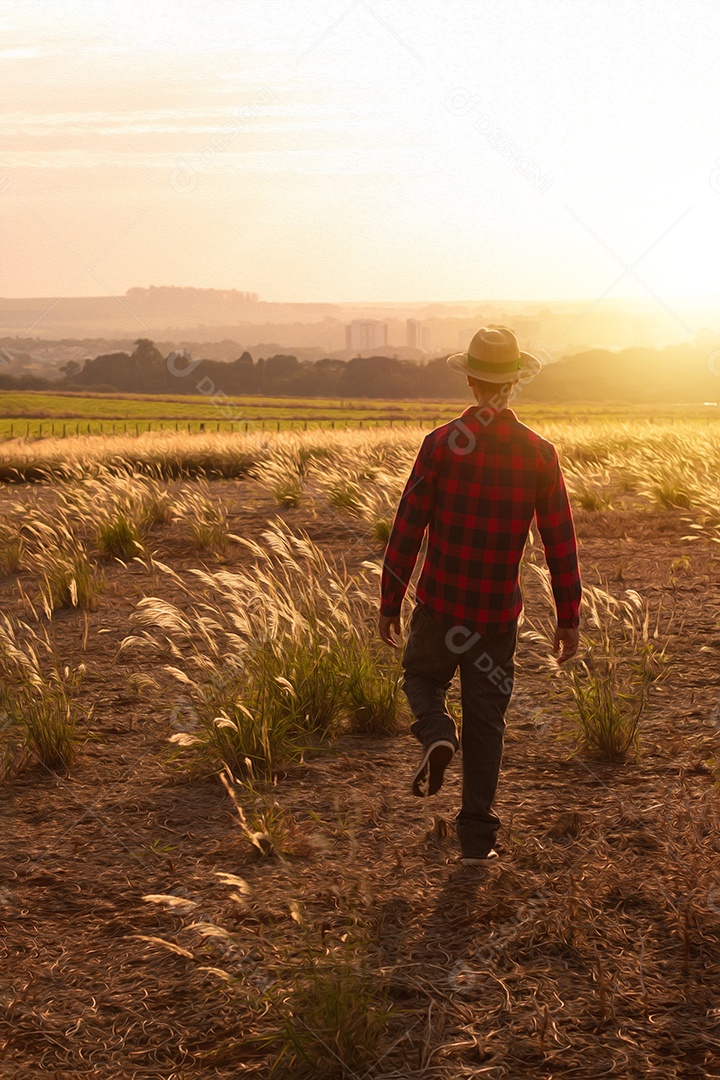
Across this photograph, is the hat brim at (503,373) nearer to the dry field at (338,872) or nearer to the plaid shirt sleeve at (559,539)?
the plaid shirt sleeve at (559,539)

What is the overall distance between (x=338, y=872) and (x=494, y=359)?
1776 millimetres

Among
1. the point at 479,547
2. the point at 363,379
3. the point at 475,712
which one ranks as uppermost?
the point at 363,379

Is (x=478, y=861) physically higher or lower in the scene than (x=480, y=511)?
lower

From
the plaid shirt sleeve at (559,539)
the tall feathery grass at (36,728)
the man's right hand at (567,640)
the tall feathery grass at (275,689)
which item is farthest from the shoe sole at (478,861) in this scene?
the tall feathery grass at (36,728)

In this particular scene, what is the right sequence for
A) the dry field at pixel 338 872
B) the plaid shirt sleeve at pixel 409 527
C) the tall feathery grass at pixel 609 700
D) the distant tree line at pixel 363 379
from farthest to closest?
1. the distant tree line at pixel 363 379
2. the tall feathery grass at pixel 609 700
3. the plaid shirt sleeve at pixel 409 527
4. the dry field at pixel 338 872

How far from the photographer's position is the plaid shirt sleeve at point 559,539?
3453 millimetres

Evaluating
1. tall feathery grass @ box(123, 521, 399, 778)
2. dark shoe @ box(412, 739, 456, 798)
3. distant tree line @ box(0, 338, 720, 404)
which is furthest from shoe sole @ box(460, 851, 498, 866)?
distant tree line @ box(0, 338, 720, 404)

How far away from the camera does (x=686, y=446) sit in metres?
14.8

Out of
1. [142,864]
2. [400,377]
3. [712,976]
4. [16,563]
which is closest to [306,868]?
[142,864]

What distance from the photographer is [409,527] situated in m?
3.49

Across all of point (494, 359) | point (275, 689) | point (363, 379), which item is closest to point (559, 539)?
point (494, 359)

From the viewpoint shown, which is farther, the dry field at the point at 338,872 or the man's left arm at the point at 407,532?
the man's left arm at the point at 407,532

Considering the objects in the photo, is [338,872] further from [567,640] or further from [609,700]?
[609,700]

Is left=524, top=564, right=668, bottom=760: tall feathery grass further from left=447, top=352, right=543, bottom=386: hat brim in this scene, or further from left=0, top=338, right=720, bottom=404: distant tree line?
left=0, top=338, right=720, bottom=404: distant tree line
